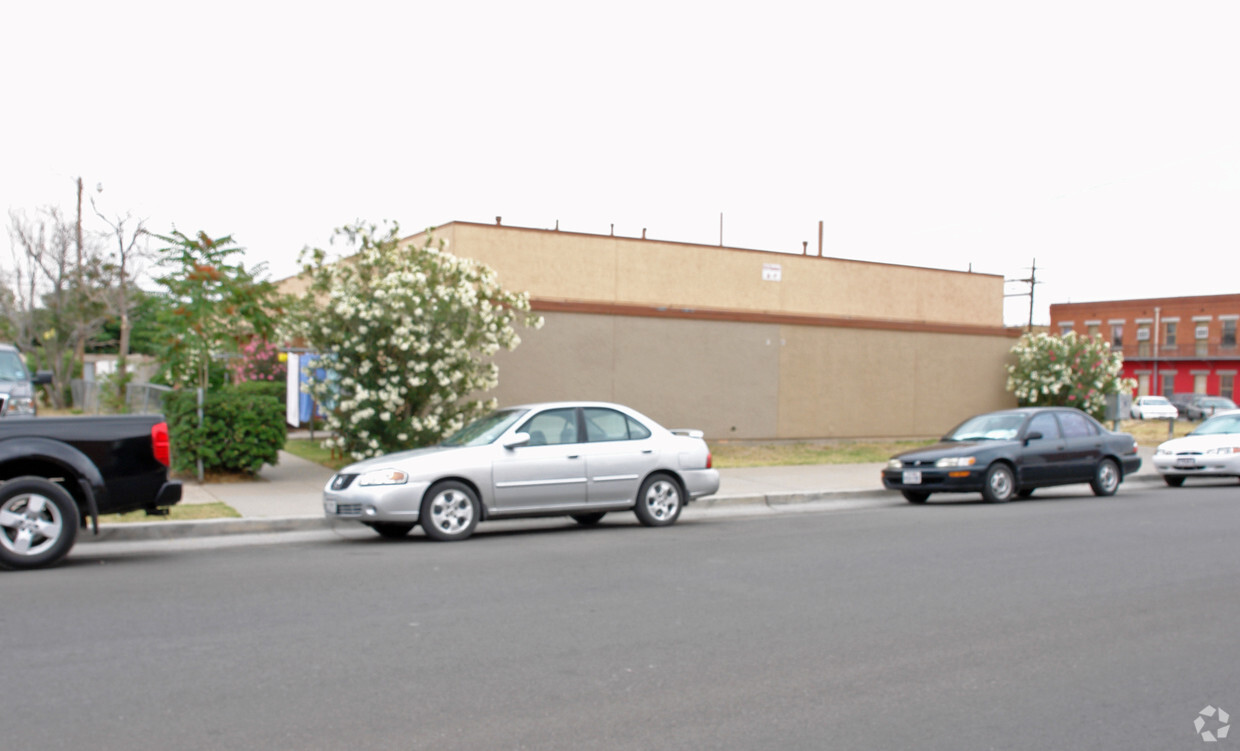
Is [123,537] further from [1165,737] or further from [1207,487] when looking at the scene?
[1207,487]

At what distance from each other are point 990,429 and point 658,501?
6.53 metres

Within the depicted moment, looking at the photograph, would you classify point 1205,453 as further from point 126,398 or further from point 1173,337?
point 1173,337

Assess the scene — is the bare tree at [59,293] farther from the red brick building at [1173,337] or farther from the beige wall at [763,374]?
the red brick building at [1173,337]

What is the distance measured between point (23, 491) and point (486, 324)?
858 centimetres

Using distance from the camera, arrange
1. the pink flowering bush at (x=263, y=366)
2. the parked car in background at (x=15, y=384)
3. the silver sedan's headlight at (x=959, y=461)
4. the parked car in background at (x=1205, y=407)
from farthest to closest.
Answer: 1. the parked car in background at (x=1205, y=407)
2. the pink flowering bush at (x=263, y=366)
3. the parked car in background at (x=15, y=384)
4. the silver sedan's headlight at (x=959, y=461)

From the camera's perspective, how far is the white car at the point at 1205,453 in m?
18.3

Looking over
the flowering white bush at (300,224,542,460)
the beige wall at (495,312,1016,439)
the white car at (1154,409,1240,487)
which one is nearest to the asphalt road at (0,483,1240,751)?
the flowering white bush at (300,224,542,460)

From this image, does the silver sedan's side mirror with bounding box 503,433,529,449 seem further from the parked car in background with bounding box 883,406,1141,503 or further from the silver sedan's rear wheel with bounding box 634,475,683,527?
the parked car in background with bounding box 883,406,1141,503

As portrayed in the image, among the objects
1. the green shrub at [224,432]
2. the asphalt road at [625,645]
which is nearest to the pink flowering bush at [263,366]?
the green shrub at [224,432]

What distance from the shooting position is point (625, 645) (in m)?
6.48

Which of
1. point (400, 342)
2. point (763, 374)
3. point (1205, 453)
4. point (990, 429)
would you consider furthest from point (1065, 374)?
point (400, 342)

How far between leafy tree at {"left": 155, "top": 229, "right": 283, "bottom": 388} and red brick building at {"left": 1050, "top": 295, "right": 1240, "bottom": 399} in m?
58.8

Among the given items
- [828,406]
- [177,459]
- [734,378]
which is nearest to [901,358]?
[828,406]

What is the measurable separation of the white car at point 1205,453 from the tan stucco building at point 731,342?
7.19 metres
